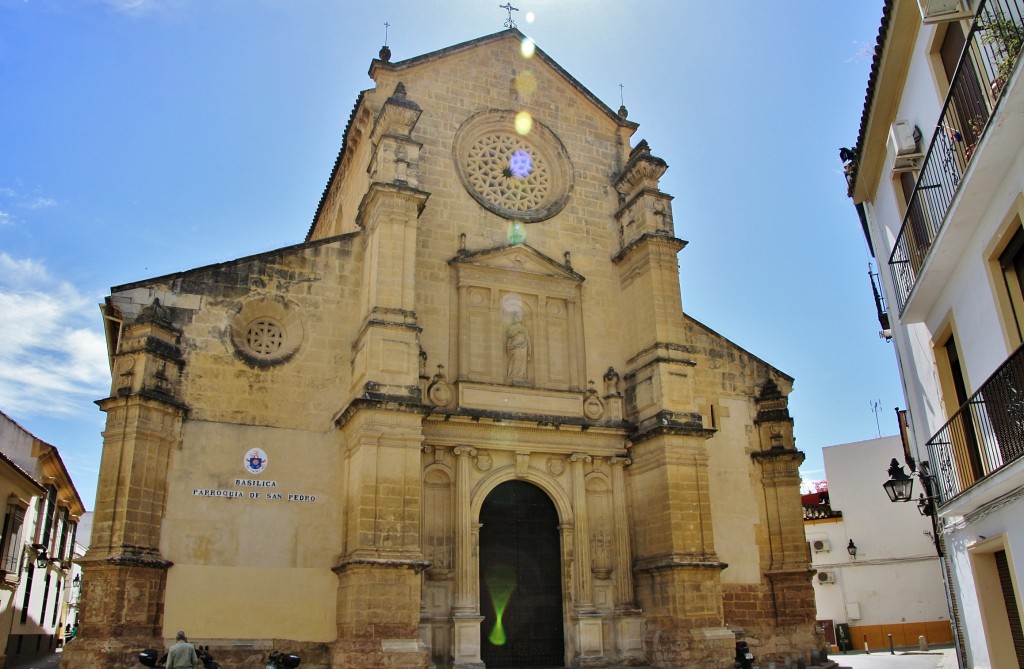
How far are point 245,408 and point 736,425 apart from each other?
1015 cm

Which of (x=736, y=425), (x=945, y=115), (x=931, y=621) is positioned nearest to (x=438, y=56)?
(x=736, y=425)

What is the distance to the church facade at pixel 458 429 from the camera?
504 inches

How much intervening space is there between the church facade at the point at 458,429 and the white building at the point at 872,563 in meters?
13.4

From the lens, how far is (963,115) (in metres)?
8.23

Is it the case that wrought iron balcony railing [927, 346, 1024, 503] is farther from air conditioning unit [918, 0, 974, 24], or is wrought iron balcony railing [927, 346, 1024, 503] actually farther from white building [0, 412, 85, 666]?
white building [0, 412, 85, 666]

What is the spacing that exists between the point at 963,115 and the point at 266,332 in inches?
443

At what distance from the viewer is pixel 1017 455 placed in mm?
7449

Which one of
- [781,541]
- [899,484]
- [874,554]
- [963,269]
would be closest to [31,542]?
[781,541]

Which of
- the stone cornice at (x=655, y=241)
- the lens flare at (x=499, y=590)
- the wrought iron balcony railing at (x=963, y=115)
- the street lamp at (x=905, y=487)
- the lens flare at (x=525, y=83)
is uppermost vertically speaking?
the lens flare at (x=525, y=83)

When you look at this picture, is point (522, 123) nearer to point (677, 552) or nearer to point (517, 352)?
point (517, 352)

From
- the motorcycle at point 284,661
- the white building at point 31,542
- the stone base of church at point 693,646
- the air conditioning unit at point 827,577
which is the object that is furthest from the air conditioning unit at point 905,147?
the air conditioning unit at point 827,577

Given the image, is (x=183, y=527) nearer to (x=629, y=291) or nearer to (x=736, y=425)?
(x=629, y=291)

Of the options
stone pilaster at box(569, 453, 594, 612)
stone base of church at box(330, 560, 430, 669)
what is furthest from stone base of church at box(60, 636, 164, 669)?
stone pilaster at box(569, 453, 594, 612)

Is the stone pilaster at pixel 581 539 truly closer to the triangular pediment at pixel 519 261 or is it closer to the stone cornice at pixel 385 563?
the stone cornice at pixel 385 563
